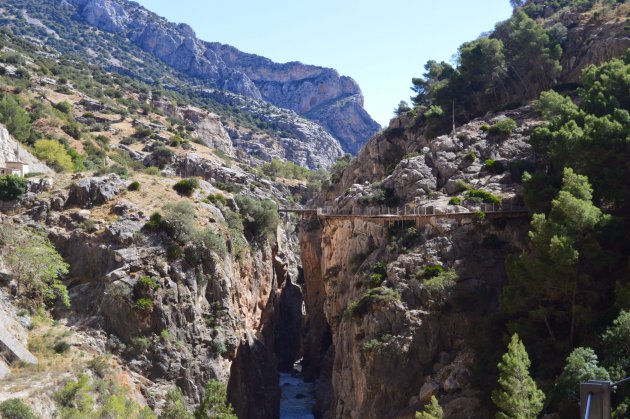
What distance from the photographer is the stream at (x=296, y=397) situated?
198ft

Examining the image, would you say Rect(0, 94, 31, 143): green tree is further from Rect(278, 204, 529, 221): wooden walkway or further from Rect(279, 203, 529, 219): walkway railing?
Rect(278, 204, 529, 221): wooden walkway

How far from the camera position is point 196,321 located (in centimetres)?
4284

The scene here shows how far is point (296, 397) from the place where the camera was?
65312 mm

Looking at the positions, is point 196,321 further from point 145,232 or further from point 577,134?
point 577,134

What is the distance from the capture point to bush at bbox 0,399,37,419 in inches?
1024

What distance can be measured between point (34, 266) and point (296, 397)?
1424 inches

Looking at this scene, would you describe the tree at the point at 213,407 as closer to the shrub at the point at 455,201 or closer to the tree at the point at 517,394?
the tree at the point at 517,394

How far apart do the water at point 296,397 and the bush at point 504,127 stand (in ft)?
112

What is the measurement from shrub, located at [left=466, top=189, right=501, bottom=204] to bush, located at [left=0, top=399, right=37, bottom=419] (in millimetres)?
33766

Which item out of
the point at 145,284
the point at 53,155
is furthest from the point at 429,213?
the point at 53,155

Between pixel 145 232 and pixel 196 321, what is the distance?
7803 millimetres

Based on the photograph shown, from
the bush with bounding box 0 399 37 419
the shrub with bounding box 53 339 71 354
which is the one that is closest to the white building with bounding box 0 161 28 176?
the shrub with bounding box 53 339 71 354

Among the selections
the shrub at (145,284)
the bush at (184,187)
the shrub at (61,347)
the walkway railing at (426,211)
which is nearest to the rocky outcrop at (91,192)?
the bush at (184,187)

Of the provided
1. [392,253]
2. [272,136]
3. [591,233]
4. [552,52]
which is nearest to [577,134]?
[591,233]
